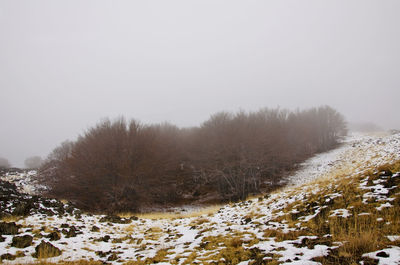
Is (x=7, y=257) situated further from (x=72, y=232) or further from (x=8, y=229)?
(x=72, y=232)

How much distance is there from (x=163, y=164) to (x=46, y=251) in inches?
789

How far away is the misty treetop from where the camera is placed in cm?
2123

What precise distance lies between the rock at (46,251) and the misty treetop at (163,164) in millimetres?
15359

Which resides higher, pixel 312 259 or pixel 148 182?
pixel 312 259

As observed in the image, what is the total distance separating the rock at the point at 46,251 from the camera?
5.46m

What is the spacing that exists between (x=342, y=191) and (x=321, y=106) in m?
52.1

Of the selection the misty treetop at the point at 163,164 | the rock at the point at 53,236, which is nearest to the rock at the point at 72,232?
the rock at the point at 53,236

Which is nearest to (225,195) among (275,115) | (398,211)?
(275,115)

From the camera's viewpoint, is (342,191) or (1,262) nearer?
(1,262)

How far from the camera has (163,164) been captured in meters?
25.6

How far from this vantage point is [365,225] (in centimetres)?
485

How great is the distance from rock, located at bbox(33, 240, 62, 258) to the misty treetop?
15.4 meters

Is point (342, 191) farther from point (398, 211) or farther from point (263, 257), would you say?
point (263, 257)

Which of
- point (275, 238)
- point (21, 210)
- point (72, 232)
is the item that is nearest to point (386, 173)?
point (275, 238)
